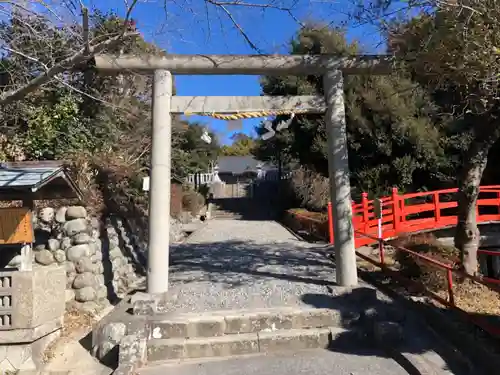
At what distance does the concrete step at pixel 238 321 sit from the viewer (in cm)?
596

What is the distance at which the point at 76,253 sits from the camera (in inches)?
289

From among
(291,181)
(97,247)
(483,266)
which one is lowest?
(483,266)

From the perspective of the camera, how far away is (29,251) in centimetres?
A: 583

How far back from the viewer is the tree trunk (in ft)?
23.8

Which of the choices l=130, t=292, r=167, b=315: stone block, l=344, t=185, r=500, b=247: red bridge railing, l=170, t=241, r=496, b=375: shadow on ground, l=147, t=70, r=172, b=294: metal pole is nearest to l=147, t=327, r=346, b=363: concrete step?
l=170, t=241, r=496, b=375: shadow on ground

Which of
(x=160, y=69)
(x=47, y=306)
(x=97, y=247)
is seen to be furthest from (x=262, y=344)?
(x=160, y=69)

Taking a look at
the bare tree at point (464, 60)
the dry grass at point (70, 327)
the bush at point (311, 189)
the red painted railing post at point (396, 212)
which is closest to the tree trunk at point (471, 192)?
the bare tree at point (464, 60)

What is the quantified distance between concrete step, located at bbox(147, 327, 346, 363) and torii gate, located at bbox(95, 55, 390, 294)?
1291 mm

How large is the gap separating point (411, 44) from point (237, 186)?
40.3 meters

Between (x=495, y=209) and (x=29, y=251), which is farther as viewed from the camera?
(x=495, y=209)

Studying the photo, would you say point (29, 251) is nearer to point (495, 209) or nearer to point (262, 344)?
point (262, 344)

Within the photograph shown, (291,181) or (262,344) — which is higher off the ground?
(291,181)

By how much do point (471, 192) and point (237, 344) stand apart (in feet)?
14.4

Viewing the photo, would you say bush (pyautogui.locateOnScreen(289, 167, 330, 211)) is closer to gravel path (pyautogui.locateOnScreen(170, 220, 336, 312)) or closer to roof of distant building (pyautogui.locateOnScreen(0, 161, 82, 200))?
gravel path (pyautogui.locateOnScreen(170, 220, 336, 312))
